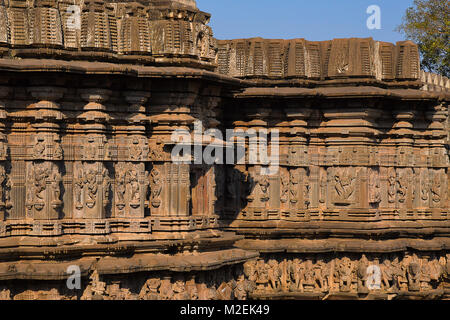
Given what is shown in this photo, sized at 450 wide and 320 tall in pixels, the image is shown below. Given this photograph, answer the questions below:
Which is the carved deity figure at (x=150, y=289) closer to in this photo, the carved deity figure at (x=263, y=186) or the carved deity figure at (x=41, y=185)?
the carved deity figure at (x=41, y=185)

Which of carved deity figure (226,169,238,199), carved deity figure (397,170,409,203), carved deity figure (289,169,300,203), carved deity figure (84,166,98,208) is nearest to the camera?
carved deity figure (84,166,98,208)

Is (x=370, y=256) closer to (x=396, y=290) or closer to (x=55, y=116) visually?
(x=396, y=290)

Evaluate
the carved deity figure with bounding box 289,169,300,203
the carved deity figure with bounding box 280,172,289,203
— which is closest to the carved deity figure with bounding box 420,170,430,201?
the carved deity figure with bounding box 289,169,300,203

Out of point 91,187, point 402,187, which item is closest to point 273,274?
point 402,187

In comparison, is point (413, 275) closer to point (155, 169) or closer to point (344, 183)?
point (344, 183)

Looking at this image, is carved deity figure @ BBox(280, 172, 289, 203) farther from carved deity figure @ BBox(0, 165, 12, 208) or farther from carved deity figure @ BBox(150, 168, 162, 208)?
carved deity figure @ BBox(0, 165, 12, 208)

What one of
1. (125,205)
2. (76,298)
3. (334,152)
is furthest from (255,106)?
(76,298)

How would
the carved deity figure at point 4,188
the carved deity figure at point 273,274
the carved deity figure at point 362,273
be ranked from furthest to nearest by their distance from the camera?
1. the carved deity figure at point 362,273
2. the carved deity figure at point 273,274
3. the carved deity figure at point 4,188

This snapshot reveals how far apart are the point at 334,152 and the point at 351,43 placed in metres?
2.54

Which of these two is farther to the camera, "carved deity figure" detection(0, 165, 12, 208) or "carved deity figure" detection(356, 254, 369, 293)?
"carved deity figure" detection(356, 254, 369, 293)

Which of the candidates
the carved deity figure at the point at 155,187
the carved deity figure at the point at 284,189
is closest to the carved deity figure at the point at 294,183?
the carved deity figure at the point at 284,189

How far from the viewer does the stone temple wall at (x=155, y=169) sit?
20.0 m

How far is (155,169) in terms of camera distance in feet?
69.9

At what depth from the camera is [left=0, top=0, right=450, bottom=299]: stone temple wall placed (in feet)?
65.5
